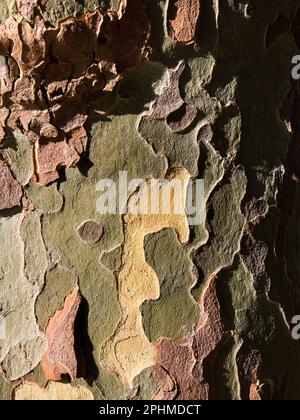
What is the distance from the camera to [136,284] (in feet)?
3.26

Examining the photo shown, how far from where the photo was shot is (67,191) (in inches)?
39.2

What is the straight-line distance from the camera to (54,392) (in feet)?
3.36

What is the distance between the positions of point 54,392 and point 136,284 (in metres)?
0.22

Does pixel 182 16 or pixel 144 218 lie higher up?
pixel 182 16

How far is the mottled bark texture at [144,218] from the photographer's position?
0.97m

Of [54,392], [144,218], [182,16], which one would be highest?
[182,16]

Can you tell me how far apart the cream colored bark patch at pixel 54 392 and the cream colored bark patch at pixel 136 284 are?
0.06m

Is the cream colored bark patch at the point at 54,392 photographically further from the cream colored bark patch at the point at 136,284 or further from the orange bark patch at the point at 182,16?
the orange bark patch at the point at 182,16

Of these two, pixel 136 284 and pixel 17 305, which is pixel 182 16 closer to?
pixel 136 284

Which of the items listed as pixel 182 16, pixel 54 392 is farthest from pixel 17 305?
pixel 182 16

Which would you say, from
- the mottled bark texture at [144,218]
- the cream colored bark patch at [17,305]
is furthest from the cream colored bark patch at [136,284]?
the cream colored bark patch at [17,305]

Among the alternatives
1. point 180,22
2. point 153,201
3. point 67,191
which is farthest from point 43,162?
point 180,22

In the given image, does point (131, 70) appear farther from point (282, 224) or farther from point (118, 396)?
point (118, 396)

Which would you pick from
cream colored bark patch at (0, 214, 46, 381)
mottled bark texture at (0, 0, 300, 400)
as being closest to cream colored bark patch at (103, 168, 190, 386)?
mottled bark texture at (0, 0, 300, 400)
